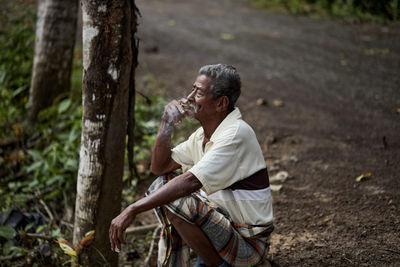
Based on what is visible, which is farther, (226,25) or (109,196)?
(226,25)

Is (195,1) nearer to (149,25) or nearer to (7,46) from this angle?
(149,25)

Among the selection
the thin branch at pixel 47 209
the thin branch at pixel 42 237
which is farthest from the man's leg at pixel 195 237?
the thin branch at pixel 47 209

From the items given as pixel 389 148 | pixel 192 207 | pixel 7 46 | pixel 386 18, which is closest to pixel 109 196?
pixel 192 207

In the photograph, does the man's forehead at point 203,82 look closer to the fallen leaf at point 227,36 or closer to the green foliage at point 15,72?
the green foliage at point 15,72

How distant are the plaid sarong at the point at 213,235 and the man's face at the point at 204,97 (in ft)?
1.66

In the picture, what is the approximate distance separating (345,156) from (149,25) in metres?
6.56

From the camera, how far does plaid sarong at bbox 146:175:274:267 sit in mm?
2328

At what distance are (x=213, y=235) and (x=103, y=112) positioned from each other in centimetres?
112

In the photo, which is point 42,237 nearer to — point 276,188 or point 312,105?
point 276,188

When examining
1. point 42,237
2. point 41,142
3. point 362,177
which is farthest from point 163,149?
point 41,142

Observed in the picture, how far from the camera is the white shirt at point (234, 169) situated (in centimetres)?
229

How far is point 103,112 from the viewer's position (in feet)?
9.08

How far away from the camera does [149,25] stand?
957 cm

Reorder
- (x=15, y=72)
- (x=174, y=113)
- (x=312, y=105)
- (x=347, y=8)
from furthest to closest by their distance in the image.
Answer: (x=347, y=8)
(x=15, y=72)
(x=312, y=105)
(x=174, y=113)
